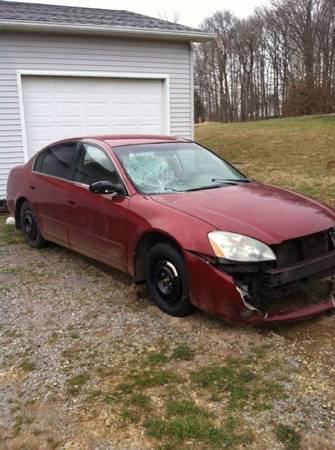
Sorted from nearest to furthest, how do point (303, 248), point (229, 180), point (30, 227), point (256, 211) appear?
point (303, 248)
point (256, 211)
point (229, 180)
point (30, 227)

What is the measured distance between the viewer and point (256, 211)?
3648 mm

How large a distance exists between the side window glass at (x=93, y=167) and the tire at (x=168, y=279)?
92 centimetres

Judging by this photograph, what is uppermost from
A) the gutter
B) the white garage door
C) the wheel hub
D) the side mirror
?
the gutter

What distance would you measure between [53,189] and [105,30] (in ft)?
16.6

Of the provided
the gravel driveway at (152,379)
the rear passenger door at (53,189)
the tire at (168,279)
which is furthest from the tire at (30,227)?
the tire at (168,279)

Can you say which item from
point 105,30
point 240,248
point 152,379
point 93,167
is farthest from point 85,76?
point 152,379

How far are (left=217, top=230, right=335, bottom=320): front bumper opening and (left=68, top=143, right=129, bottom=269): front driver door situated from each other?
1.29 m

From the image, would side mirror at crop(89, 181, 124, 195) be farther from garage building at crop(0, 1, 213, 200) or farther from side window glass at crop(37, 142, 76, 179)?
garage building at crop(0, 1, 213, 200)

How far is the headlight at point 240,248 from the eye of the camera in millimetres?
3240

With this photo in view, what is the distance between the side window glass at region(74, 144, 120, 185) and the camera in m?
4.42

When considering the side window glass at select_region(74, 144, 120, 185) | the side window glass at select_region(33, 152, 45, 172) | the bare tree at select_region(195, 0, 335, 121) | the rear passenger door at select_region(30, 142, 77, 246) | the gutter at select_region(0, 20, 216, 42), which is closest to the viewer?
the side window glass at select_region(74, 144, 120, 185)

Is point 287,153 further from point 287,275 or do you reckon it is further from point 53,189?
point 287,275

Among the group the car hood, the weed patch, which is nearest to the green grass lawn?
the car hood

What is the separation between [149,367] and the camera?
122 inches
